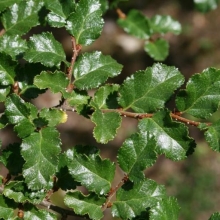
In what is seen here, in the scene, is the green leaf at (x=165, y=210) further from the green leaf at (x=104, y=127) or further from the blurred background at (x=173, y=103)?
the blurred background at (x=173, y=103)

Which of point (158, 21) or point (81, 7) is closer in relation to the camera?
point (81, 7)

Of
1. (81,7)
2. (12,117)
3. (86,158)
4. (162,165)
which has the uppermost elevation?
(81,7)

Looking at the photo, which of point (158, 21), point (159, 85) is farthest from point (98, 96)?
point (158, 21)

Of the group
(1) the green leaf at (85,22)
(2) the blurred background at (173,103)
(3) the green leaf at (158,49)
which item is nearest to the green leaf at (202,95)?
(1) the green leaf at (85,22)

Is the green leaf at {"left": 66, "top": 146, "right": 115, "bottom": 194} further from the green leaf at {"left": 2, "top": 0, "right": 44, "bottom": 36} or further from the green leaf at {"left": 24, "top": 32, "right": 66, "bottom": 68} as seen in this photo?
the green leaf at {"left": 2, "top": 0, "right": 44, "bottom": 36}

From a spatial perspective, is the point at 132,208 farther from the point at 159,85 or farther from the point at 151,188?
the point at 159,85

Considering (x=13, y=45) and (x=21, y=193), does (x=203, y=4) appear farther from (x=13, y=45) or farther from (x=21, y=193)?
(x=21, y=193)
